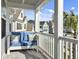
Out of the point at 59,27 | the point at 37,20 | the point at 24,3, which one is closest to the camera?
the point at 59,27

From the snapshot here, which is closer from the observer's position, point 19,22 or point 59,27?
point 59,27

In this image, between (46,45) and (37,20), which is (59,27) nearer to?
(46,45)

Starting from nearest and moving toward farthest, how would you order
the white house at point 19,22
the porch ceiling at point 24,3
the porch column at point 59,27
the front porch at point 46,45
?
the front porch at point 46,45
the porch column at point 59,27
the porch ceiling at point 24,3
the white house at point 19,22

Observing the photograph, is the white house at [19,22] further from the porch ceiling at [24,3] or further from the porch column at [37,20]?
the porch column at [37,20]

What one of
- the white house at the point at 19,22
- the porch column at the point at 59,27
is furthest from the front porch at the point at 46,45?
the white house at the point at 19,22

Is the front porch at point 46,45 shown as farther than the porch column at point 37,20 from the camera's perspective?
No

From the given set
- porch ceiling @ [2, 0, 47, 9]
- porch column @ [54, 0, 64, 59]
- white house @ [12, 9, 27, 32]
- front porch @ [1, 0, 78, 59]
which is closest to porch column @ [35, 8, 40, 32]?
front porch @ [1, 0, 78, 59]

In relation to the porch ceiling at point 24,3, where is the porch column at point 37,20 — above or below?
below

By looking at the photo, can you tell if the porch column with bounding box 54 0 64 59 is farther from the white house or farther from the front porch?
the white house

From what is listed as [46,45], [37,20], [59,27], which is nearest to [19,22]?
[37,20]

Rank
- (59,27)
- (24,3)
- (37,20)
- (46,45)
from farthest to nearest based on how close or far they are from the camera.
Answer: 1. (37,20)
2. (24,3)
3. (46,45)
4. (59,27)

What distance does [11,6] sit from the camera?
617 cm

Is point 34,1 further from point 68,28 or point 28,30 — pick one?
point 68,28

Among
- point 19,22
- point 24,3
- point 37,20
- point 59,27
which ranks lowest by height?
point 59,27
